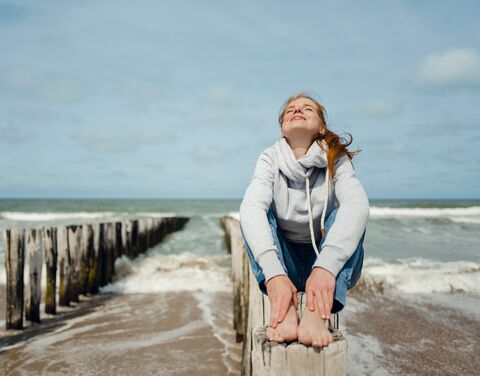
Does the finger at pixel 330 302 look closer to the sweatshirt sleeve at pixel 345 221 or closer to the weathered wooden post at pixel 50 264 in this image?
the sweatshirt sleeve at pixel 345 221

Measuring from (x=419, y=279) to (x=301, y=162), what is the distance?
6.43 metres

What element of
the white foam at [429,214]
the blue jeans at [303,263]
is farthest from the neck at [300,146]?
the white foam at [429,214]

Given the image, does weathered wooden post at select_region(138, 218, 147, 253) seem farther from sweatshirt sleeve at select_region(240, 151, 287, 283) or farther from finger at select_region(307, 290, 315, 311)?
finger at select_region(307, 290, 315, 311)

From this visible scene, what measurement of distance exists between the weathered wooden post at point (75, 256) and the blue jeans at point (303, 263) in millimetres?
4522

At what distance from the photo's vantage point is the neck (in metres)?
2.82

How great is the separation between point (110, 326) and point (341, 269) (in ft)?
13.0

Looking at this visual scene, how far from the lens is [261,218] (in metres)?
2.31

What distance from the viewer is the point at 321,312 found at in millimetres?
1874

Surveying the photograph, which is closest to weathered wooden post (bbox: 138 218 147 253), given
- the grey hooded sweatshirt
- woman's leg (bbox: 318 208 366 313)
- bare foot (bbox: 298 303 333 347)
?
the grey hooded sweatshirt

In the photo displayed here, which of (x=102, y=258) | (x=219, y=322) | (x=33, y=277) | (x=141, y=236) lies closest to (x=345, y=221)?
(x=219, y=322)

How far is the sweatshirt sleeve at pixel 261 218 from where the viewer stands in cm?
209

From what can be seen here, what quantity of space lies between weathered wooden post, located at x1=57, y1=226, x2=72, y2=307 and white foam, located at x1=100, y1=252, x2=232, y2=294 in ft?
4.46

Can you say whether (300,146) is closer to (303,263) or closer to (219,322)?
(303,263)

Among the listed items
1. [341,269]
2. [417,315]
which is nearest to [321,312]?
[341,269]
